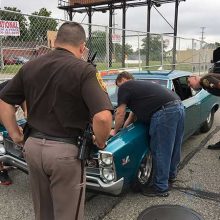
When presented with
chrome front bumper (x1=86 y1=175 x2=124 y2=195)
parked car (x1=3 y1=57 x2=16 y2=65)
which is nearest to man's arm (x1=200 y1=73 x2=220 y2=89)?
chrome front bumper (x1=86 y1=175 x2=124 y2=195)

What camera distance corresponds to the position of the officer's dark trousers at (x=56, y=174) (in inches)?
91.7

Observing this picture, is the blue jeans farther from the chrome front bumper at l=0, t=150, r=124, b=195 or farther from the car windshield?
the car windshield

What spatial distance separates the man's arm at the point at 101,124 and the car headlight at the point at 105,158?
1.18 metres

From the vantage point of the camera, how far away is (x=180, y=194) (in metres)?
4.43

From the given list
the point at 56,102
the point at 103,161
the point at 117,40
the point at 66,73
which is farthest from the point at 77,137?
the point at 117,40

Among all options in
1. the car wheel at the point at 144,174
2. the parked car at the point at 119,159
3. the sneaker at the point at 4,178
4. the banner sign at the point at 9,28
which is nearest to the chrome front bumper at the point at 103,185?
the parked car at the point at 119,159

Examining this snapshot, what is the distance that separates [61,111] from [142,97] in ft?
6.81

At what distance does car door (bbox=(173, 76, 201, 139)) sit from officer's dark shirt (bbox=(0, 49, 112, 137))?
11.6 ft

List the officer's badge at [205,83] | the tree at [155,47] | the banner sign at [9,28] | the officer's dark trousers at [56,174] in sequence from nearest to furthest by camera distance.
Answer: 1. the officer's dark trousers at [56,174]
2. the officer's badge at [205,83]
3. the banner sign at [9,28]
4. the tree at [155,47]

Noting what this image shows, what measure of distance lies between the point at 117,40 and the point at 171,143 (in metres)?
6.44

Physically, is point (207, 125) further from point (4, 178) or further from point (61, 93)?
point (61, 93)

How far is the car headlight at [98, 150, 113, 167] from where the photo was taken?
354cm

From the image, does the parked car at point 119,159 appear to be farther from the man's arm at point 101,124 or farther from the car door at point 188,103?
the man's arm at point 101,124

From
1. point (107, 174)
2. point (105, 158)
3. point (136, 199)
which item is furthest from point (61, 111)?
point (136, 199)
